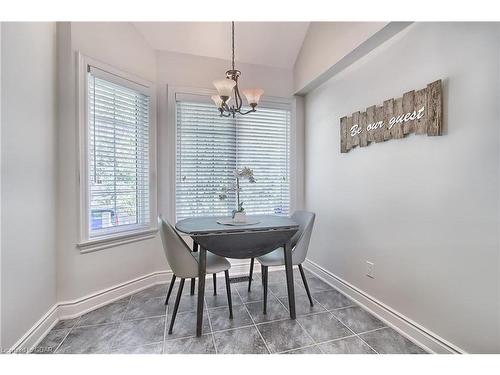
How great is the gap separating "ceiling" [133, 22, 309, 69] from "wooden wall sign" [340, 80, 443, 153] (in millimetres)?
1210

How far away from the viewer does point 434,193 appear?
4.80ft

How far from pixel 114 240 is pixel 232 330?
1.33 meters

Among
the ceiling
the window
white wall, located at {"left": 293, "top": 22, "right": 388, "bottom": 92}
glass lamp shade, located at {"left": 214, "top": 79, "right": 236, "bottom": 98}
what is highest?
the ceiling

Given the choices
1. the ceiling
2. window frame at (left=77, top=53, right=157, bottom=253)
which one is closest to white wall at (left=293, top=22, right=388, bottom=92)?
the ceiling

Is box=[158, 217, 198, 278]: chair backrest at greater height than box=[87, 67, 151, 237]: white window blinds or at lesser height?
lesser

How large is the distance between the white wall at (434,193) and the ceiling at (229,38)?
886 mm

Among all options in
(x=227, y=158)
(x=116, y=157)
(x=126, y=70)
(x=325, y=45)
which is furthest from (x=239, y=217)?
(x=325, y=45)

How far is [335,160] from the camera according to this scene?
2438 mm

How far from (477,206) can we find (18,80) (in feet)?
8.98

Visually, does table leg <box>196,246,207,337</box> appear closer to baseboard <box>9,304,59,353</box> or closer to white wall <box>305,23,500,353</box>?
baseboard <box>9,304,59,353</box>

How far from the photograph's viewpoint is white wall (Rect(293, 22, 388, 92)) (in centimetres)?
184

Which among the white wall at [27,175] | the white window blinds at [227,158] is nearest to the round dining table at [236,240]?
the white window blinds at [227,158]

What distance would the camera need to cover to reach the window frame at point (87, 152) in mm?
1884
